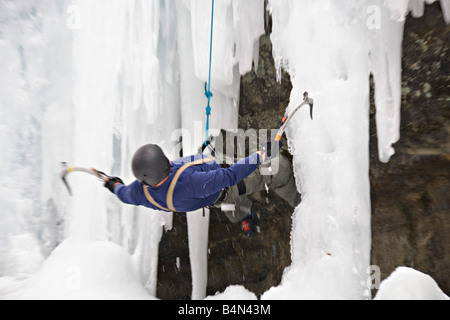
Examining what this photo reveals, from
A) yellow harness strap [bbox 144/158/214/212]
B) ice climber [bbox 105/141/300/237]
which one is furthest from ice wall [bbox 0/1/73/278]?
yellow harness strap [bbox 144/158/214/212]

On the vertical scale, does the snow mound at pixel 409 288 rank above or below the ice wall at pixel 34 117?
below

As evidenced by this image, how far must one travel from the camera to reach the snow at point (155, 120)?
1994 mm

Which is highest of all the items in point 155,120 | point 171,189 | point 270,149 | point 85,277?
point 155,120

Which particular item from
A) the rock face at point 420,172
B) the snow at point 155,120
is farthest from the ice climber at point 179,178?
the rock face at point 420,172

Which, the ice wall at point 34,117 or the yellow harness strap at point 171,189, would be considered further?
the ice wall at point 34,117

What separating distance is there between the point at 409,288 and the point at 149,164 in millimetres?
1538

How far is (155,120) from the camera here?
3.79m

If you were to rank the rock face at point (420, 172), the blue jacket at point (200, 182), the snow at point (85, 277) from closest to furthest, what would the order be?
the rock face at point (420, 172) < the blue jacket at point (200, 182) < the snow at point (85, 277)

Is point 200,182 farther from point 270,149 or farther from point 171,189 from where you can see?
point 270,149

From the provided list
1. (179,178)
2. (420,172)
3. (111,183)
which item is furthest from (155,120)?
(420,172)

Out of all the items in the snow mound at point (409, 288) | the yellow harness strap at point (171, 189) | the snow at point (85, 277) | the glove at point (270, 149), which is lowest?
the snow at point (85, 277)

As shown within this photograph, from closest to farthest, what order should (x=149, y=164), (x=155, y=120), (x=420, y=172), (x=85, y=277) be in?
(x=149, y=164)
(x=420, y=172)
(x=85, y=277)
(x=155, y=120)

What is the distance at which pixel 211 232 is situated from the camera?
3967 mm

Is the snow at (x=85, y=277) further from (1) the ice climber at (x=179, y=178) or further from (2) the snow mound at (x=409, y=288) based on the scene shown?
(2) the snow mound at (x=409, y=288)
